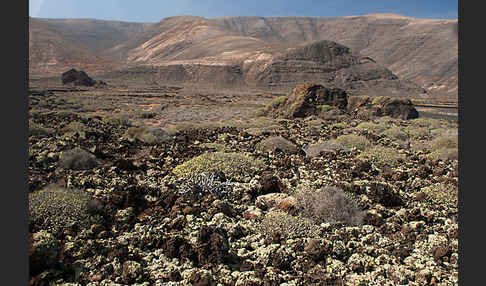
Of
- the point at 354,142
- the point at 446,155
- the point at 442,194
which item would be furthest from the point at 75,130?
the point at 446,155

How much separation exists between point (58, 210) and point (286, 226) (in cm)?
348

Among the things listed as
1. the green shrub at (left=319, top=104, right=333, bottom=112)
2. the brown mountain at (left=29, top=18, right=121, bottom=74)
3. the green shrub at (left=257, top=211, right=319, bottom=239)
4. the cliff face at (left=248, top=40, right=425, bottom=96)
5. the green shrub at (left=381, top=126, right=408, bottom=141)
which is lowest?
the green shrub at (left=257, top=211, right=319, bottom=239)

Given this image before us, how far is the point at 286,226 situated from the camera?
13.8 feet

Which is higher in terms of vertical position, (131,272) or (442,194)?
(442,194)

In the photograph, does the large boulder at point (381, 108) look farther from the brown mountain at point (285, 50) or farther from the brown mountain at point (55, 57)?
the brown mountain at point (55, 57)

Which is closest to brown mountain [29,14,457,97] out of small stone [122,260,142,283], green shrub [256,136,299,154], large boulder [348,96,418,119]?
large boulder [348,96,418,119]

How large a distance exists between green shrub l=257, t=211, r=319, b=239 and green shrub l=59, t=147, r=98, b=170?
15.6 ft

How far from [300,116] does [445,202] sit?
14196 millimetres

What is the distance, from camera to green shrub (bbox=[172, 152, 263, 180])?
6.26m

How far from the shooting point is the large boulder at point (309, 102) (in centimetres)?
1930

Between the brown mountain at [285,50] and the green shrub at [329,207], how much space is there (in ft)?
219

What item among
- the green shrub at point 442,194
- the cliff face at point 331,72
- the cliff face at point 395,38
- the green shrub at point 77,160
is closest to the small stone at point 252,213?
the green shrub at point 442,194

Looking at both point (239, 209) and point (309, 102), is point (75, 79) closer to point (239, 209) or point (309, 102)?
point (309, 102)

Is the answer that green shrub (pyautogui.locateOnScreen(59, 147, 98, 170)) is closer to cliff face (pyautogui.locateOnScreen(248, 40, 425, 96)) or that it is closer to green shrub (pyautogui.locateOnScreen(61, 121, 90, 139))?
green shrub (pyautogui.locateOnScreen(61, 121, 90, 139))
